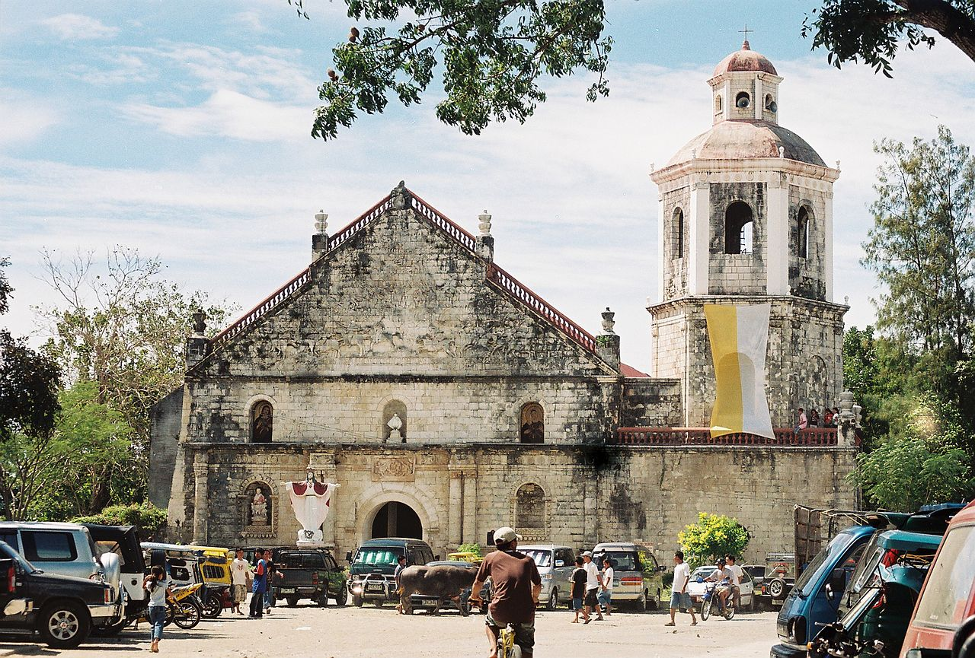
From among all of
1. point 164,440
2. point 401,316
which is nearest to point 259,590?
point 401,316

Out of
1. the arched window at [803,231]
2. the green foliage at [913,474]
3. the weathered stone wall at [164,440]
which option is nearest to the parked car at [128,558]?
the weathered stone wall at [164,440]

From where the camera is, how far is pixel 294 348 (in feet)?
120

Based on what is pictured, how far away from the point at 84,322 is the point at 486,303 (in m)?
16.1

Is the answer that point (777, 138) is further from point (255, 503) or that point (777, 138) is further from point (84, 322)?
point (84, 322)

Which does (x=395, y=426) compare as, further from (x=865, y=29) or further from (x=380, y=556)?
(x=865, y=29)

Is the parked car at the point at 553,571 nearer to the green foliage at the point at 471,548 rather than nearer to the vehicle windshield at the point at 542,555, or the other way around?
the vehicle windshield at the point at 542,555

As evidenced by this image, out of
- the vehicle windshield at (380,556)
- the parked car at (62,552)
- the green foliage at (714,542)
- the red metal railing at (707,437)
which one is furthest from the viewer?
the red metal railing at (707,437)

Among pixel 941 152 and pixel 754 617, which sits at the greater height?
pixel 941 152

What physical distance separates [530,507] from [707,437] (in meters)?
4.68

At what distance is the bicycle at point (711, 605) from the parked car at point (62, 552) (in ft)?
38.2

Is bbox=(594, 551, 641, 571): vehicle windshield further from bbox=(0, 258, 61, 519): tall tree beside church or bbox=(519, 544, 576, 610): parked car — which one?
bbox=(0, 258, 61, 519): tall tree beside church

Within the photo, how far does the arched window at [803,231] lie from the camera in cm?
3622

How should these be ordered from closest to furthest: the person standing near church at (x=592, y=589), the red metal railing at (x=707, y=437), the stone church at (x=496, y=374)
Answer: the person standing near church at (x=592, y=589) → the red metal railing at (x=707, y=437) → the stone church at (x=496, y=374)

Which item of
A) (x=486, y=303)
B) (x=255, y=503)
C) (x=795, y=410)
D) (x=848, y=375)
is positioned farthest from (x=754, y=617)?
(x=848, y=375)
